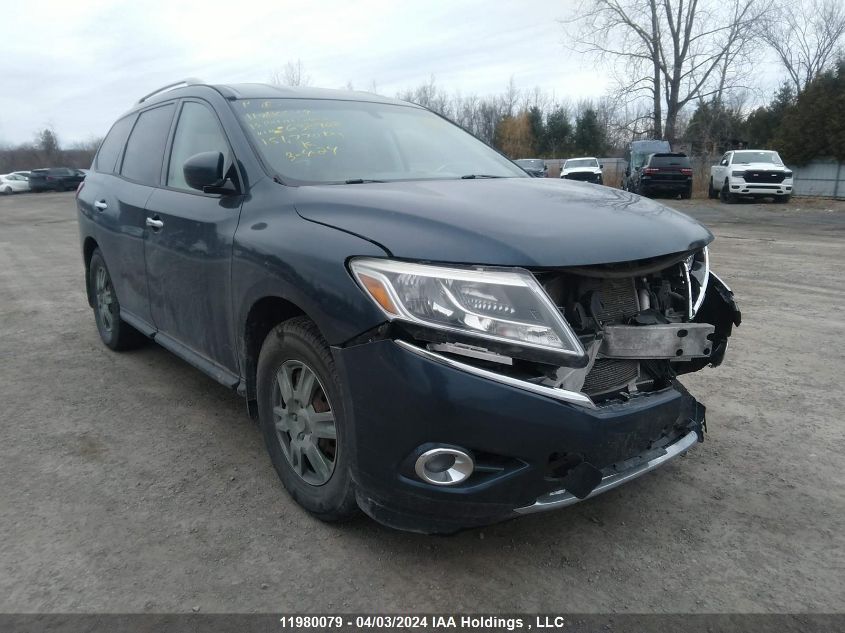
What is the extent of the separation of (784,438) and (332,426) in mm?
2416

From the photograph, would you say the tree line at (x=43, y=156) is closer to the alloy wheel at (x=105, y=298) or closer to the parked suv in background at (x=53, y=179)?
the parked suv in background at (x=53, y=179)

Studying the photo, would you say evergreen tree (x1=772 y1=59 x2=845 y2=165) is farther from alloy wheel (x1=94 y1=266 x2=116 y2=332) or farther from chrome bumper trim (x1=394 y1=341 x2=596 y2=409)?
chrome bumper trim (x1=394 y1=341 x2=596 y2=409)

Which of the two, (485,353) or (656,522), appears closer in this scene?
(485,353)

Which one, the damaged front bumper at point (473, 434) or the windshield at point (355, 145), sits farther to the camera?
the windshield at point (355, 145)

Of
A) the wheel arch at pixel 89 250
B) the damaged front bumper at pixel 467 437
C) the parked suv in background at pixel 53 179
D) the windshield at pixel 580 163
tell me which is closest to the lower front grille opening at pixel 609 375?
the damaged front bumper at pixel 467 437

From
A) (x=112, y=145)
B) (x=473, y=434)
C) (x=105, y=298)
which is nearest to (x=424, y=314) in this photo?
(x=473, y=434)

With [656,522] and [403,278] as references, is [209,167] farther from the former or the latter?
[656,522]

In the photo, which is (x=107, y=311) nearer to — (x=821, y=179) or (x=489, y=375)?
(x=489, y=375)

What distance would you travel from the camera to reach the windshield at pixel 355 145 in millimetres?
3059

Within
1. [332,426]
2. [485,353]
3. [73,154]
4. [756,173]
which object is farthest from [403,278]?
[73,154]

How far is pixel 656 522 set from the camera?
2.69 metres

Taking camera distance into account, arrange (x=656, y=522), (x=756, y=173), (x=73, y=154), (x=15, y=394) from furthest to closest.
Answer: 1. (x=73, y=154)
2. (x=756, y=173)
3. (x=15, y=394)
4. (x=656, y=522)

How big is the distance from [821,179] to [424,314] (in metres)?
30.2

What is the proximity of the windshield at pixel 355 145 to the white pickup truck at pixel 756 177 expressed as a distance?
21760mm
